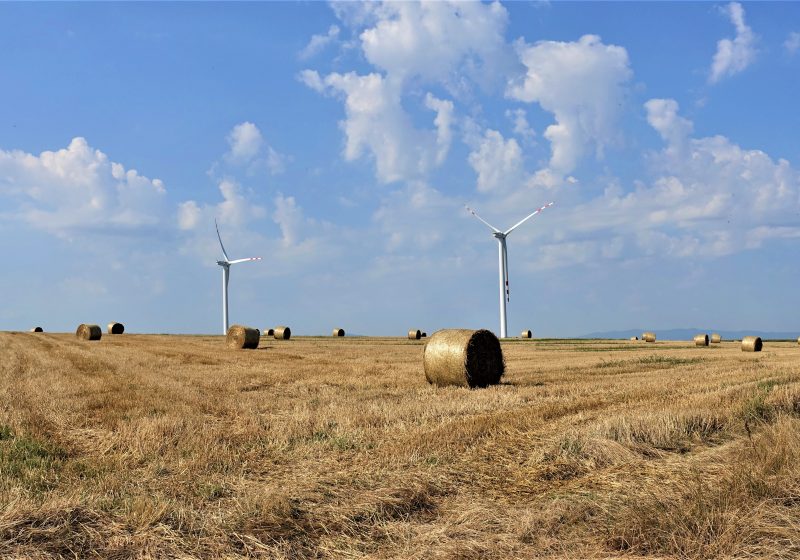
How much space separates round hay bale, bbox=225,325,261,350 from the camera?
1455 inches

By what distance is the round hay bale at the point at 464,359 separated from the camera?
17859 mm

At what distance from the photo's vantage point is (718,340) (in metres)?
53.4

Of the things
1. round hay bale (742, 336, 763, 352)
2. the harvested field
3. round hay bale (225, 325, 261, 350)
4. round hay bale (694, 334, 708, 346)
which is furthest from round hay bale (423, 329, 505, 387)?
round hay bale (694, 334, 708, 346)

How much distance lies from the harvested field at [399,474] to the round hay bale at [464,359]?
10.7 ft

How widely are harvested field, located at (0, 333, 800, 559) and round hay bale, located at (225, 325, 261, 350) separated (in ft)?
73.8

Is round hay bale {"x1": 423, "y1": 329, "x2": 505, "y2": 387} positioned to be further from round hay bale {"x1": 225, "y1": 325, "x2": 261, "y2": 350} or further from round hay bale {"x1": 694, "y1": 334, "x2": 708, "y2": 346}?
round hay bale {"x1": 694, "y1": 334, "x2": 708, "y2": 346}

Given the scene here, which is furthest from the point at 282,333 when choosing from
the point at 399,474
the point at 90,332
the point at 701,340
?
the point at 399,474

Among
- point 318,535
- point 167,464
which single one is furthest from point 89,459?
point 318,535

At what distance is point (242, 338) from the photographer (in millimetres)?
37094

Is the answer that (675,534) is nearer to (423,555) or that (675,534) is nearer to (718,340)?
(423,555)

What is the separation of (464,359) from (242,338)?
2208 cm

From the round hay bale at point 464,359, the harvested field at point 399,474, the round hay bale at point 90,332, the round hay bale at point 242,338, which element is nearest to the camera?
the harvested field at point 399,474

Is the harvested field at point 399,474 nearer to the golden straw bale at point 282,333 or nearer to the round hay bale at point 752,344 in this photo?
the round hay bale at point 752,344

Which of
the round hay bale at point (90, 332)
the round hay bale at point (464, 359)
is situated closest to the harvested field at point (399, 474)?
the round hay bale at point (464, 359)
